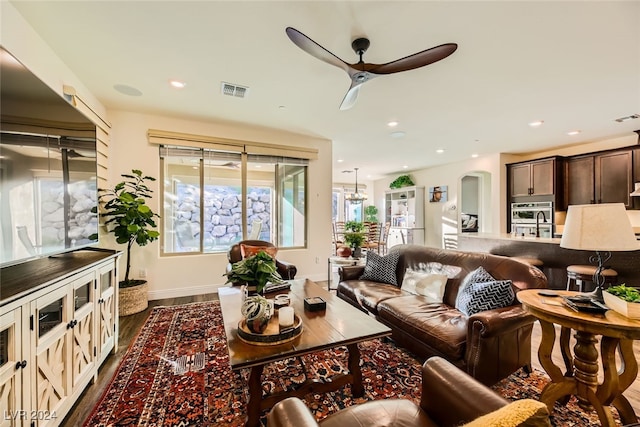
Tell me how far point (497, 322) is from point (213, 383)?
2022mm

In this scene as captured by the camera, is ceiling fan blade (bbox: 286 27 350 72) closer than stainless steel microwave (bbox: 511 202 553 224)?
Yes

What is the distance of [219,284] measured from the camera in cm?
419

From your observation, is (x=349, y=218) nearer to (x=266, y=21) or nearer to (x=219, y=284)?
(x=219, y=284)

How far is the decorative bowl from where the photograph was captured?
1338 millimetres

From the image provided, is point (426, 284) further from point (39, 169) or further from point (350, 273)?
point (39, 169)

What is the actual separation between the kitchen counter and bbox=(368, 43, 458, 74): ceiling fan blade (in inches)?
122

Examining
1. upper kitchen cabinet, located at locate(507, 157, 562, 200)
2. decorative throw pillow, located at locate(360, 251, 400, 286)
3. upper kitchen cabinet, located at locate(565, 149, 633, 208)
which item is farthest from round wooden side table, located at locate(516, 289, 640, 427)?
upper kitchen cabinet, located at locate(507, 157, 562, 200)

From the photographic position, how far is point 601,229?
4.95ft

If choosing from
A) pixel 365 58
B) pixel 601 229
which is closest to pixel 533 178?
pixel 601 229

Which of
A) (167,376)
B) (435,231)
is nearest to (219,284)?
(167,376)

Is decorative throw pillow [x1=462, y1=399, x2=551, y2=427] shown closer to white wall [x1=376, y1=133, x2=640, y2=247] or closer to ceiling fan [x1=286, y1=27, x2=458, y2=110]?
ceiling fan [x1=286, y1=27, x2=458, y2=110]

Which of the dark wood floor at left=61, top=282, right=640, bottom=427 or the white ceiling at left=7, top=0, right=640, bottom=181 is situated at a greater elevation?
the white ceiling at left=7, top=0, right=640, bottom=181

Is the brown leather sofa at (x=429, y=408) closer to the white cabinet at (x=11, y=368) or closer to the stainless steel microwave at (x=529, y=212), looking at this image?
the white cabinet at (x=11, y=368)

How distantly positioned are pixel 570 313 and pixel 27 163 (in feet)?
10.3
